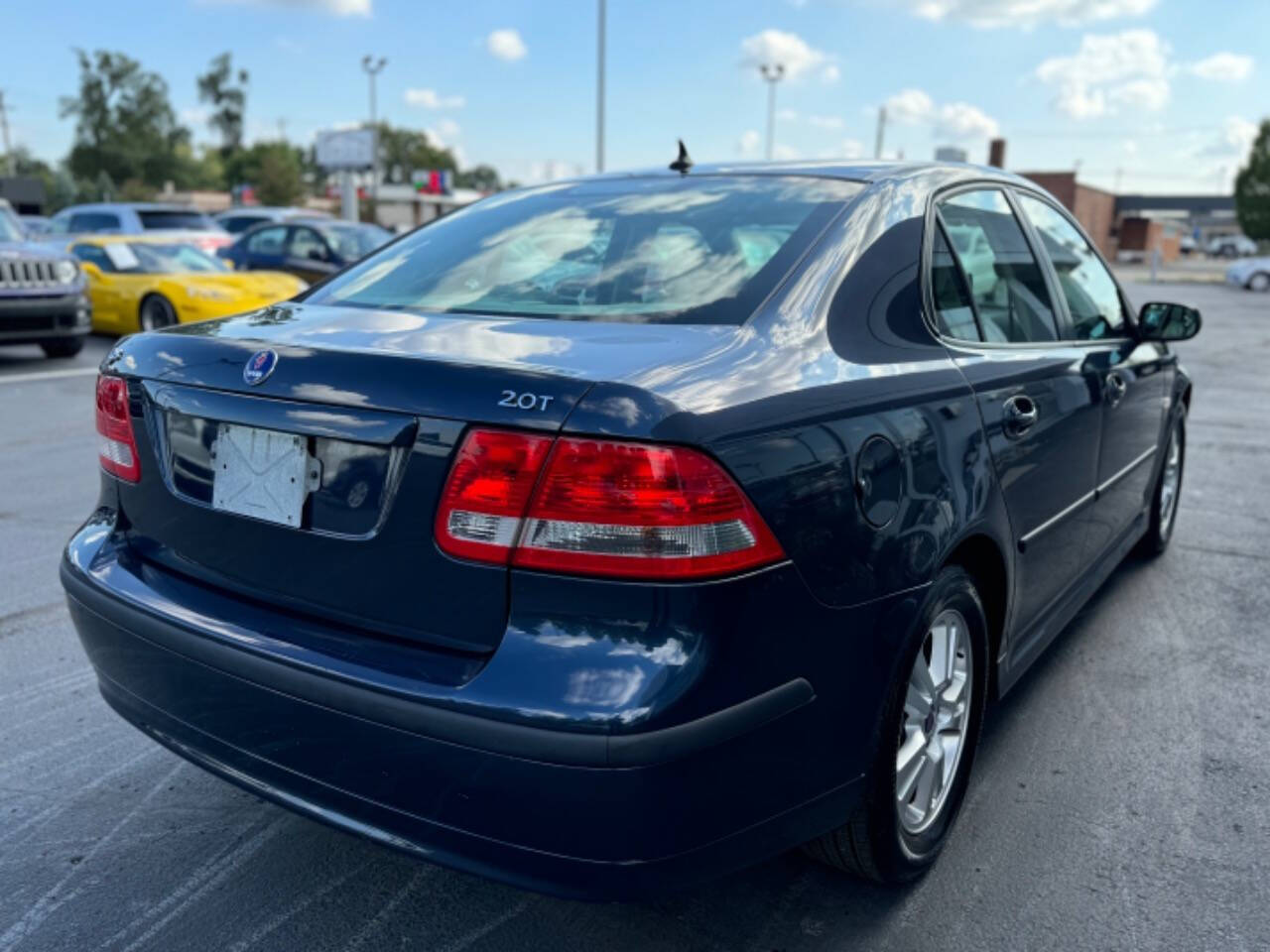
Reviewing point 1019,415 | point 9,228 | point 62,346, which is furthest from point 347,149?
point 1019,415

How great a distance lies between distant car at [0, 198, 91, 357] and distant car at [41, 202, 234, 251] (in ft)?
17.0

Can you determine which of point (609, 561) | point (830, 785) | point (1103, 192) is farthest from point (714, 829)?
point (1103, 192)

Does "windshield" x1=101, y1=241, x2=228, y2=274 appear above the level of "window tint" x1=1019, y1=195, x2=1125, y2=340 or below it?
below

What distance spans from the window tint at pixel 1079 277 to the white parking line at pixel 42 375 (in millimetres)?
→ 9736

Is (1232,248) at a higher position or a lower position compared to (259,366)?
lower

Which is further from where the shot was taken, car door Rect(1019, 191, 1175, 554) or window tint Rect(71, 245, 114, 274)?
window tint Rect(71, 245, 114, 274)

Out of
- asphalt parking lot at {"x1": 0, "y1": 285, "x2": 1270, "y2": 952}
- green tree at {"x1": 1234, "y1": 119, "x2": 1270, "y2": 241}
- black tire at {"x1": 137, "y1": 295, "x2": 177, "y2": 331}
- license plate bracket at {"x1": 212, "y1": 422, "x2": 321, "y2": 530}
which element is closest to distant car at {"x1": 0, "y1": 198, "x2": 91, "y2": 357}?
black tire at {"x1": 137, "y1": 295, "x2": 177, "y2": 331}

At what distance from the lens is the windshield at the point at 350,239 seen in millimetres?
16375

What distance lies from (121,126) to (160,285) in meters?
84.1

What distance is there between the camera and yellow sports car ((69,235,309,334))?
1234 cm

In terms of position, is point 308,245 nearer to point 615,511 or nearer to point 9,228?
point 9,228

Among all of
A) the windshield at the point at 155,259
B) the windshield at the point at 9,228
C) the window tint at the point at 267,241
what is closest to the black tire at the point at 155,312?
the windshield at the point at 155,259

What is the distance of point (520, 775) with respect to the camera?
5.74 ft

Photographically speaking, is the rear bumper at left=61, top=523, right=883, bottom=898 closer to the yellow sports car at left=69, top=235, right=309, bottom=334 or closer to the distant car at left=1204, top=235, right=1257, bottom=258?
the yellow sports car at left=69, top=235, right=309, bottom=334
